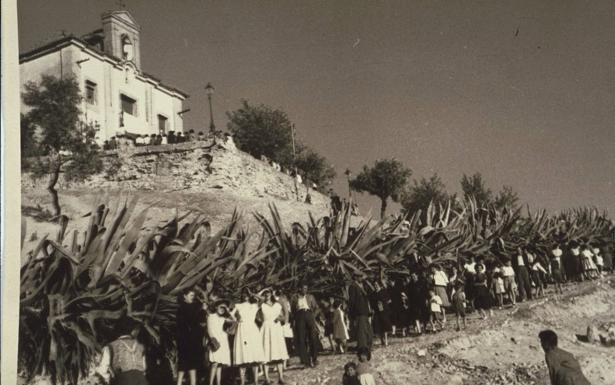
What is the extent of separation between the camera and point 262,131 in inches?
1323

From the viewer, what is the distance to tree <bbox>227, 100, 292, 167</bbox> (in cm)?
3366

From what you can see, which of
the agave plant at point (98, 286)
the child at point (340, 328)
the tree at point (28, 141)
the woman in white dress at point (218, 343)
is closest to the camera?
the agave plant at point (98, 286)

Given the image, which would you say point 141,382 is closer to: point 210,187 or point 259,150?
point 210,187

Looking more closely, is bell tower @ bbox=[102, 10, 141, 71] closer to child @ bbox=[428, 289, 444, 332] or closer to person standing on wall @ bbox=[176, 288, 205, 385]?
child @ bbox=[428, 289, 444, 332]

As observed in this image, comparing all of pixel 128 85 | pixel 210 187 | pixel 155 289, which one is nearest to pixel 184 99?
pixel 128 85

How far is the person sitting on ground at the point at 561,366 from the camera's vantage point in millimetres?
4477

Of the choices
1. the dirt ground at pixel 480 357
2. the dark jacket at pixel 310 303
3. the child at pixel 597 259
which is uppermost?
the child at pixel 597 259

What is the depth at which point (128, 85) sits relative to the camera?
2664 centimetres

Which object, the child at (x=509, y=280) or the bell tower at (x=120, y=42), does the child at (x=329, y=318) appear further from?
the bell tower at (x=120, y=42)

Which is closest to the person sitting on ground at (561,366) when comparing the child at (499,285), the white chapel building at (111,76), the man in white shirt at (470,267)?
the man in white shirt at (470,267)

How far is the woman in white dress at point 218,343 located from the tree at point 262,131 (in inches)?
1060

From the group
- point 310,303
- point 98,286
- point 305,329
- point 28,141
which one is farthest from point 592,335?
point 28,141

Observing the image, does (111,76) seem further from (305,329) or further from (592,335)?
(592,335)

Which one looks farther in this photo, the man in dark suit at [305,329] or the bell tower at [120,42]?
the bell tower at [120,42]
